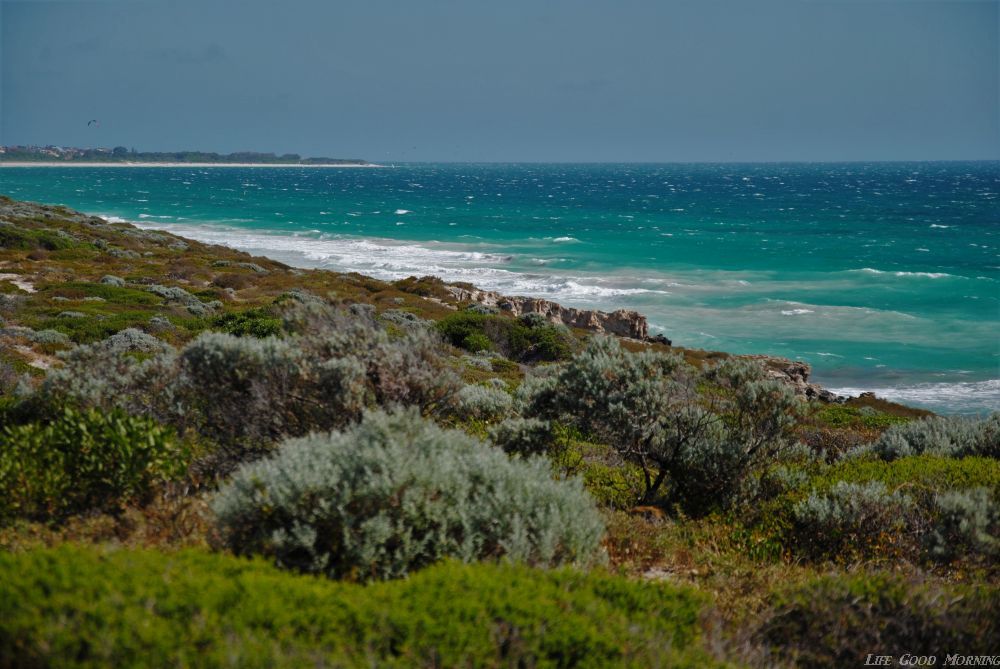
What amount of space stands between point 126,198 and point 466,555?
120190mm

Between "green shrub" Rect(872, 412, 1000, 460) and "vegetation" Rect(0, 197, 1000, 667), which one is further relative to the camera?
"green shrub" Rect(872, 412, 1000, 460)

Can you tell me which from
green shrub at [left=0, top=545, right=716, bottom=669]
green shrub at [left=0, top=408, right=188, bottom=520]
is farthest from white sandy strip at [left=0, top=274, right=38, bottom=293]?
green shrub at [left=0, top=545, right=716, bottom=669]

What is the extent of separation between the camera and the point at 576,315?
32781 mm

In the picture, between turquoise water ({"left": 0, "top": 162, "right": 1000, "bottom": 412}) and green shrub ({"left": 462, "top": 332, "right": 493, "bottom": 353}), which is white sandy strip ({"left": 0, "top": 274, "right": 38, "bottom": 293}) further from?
turquoise water ({"left": 0, "top": 162, "right": 1000, "bottom": 412})

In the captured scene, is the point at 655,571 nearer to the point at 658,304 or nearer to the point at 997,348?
the point at 997,348

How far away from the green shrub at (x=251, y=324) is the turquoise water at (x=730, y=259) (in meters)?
20.9

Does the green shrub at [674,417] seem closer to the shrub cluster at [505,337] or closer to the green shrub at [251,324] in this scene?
the green shrub at [251,324]

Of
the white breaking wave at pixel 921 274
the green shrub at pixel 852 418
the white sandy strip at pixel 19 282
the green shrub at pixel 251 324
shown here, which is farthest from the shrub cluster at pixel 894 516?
the white breaking wave at pixel 921 274

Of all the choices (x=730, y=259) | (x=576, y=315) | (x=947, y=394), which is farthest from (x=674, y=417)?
(x=730, y=259)

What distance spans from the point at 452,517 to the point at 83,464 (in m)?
3.31

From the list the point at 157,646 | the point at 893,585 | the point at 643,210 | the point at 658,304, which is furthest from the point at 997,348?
the point at 643,210

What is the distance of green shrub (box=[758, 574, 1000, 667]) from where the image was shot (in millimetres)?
4109

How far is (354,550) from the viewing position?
4.24 meters

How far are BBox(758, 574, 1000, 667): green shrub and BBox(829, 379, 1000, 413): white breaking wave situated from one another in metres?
21.7
